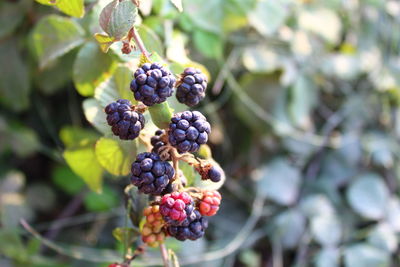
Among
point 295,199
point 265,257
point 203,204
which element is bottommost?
point 265,257

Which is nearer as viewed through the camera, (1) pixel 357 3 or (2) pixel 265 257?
(2) pixel 265 257

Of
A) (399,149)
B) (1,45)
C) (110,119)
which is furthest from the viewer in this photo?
(399,149)

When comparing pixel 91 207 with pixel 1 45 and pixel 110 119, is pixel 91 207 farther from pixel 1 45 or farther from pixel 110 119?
pixel 110 119

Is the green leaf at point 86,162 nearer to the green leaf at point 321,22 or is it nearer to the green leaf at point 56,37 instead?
the green leaf at point 56,37

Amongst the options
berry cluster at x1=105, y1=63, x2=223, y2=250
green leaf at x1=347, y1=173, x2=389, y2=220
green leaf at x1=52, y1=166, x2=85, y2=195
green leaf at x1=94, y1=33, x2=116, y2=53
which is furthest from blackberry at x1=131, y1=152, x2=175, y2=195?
green leaf at x1=347, y1=173, x2=389, y2=220

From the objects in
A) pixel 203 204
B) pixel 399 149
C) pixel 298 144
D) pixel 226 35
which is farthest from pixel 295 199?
pixel 203 204

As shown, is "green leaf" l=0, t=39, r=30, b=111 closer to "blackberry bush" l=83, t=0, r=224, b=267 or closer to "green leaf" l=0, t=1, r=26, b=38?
"green leaf" l=0, t=1, r=26, b=38

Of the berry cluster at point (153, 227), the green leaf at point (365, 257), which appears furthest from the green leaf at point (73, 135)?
the green leaf at point (365, 257)
